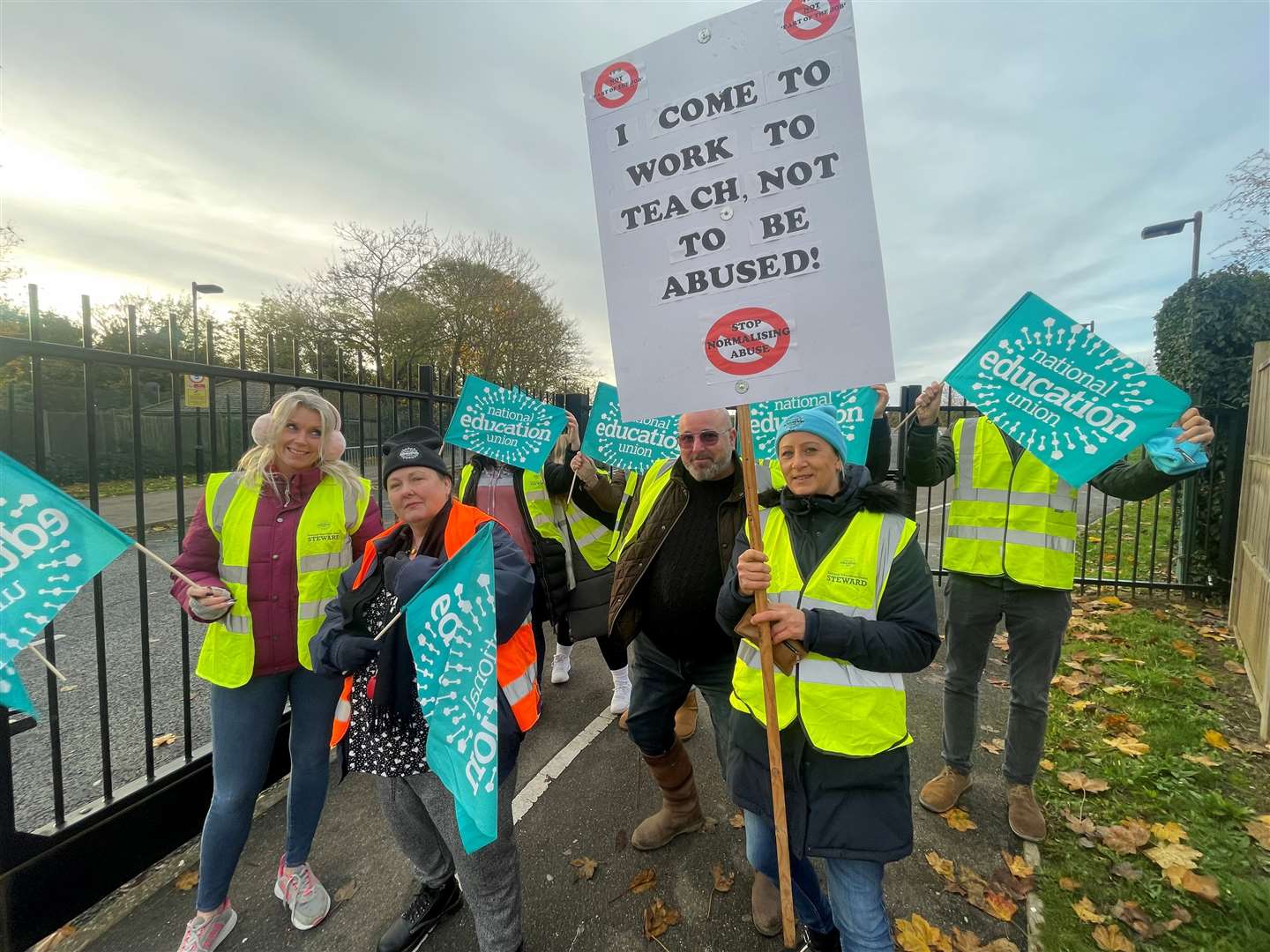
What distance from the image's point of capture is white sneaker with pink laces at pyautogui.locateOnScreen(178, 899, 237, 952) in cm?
227

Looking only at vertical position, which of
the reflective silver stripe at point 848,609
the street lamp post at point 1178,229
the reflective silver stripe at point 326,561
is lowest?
the reflective silver stripe at point 848,609

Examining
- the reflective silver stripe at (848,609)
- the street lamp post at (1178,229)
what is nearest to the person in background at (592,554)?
the reflective silver stripe at (848,609)

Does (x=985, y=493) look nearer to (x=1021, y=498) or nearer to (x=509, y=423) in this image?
(x=1021, y=498)

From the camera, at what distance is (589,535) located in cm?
410

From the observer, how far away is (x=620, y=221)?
192 centimetres

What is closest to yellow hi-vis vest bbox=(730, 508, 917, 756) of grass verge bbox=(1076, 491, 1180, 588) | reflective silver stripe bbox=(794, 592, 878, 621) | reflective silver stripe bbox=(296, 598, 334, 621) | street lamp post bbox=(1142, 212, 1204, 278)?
reflective silver stripe bbox=(794, 592, 878, 621)

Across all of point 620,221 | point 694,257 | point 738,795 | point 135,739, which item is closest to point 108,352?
point 620,221

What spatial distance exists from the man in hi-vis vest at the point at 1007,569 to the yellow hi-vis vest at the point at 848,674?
1270mm

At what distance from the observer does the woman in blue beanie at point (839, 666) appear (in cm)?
179

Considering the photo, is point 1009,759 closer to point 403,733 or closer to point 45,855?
point 403,733

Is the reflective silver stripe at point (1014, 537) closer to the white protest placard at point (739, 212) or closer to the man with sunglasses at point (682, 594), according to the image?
the man with sunglasses at point (682, 594)

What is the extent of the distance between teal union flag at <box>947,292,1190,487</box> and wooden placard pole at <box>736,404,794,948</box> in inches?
62.1

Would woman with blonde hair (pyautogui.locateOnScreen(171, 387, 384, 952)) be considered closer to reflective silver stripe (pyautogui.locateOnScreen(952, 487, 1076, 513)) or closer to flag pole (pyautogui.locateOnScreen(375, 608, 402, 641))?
flag pole (pyautogui.locateOnScreen(375, 608, 402, 641))

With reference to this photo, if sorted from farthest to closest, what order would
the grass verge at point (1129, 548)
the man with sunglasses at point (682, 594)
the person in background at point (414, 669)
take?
the grass verge at point (1129, 548), the man with sunglasses at point (682, 594), the person in background at point (414, 669)
